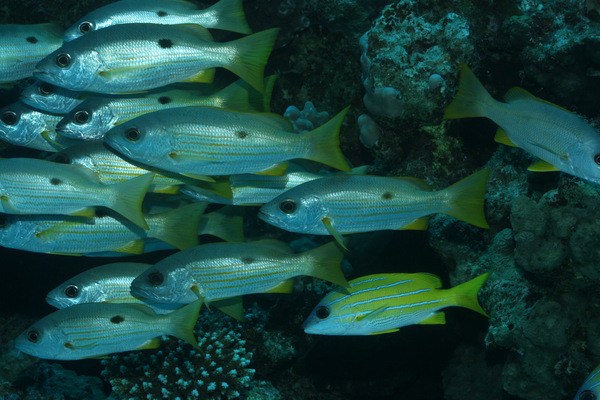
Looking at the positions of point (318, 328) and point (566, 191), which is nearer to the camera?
point (318, 328)

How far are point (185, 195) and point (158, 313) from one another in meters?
1.14

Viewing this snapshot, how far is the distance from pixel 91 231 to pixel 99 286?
531mm

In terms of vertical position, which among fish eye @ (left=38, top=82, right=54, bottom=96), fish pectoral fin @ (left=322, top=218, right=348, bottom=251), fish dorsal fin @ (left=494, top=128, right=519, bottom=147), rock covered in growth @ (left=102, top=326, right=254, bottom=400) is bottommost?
rock covered in growth @ (left=102, top=326, right=254, bottom=400)

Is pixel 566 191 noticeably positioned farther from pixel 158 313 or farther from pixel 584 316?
pixel 158 313

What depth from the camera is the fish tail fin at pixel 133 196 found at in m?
3.48

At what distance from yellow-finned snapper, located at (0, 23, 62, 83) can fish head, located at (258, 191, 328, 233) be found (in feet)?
8.84

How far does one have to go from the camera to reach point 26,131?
163 inches

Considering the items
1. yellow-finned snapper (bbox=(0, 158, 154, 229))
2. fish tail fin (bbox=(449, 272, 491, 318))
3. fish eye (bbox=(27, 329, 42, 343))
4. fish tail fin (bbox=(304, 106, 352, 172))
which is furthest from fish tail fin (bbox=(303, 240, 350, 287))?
fish eye (bbox=(27, 329, 42, 343))

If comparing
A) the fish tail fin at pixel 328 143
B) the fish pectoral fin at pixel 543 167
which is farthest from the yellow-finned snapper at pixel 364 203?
the fish pectoral fin at pixel 543 167

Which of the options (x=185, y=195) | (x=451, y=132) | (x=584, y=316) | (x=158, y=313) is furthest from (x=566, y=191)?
(x=158, y=313)

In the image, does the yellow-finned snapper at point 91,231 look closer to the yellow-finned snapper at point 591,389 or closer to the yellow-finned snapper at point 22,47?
the yellow-finned snapper at point 22,47

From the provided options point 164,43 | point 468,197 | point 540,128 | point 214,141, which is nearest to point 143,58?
point 164,43

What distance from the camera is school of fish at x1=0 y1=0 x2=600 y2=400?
11.3 feet

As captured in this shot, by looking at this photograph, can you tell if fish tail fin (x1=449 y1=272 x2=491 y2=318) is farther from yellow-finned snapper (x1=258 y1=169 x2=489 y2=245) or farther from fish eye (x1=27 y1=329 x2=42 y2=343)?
fish eye (x1=27 y1=329 x2=42 y2=343)
